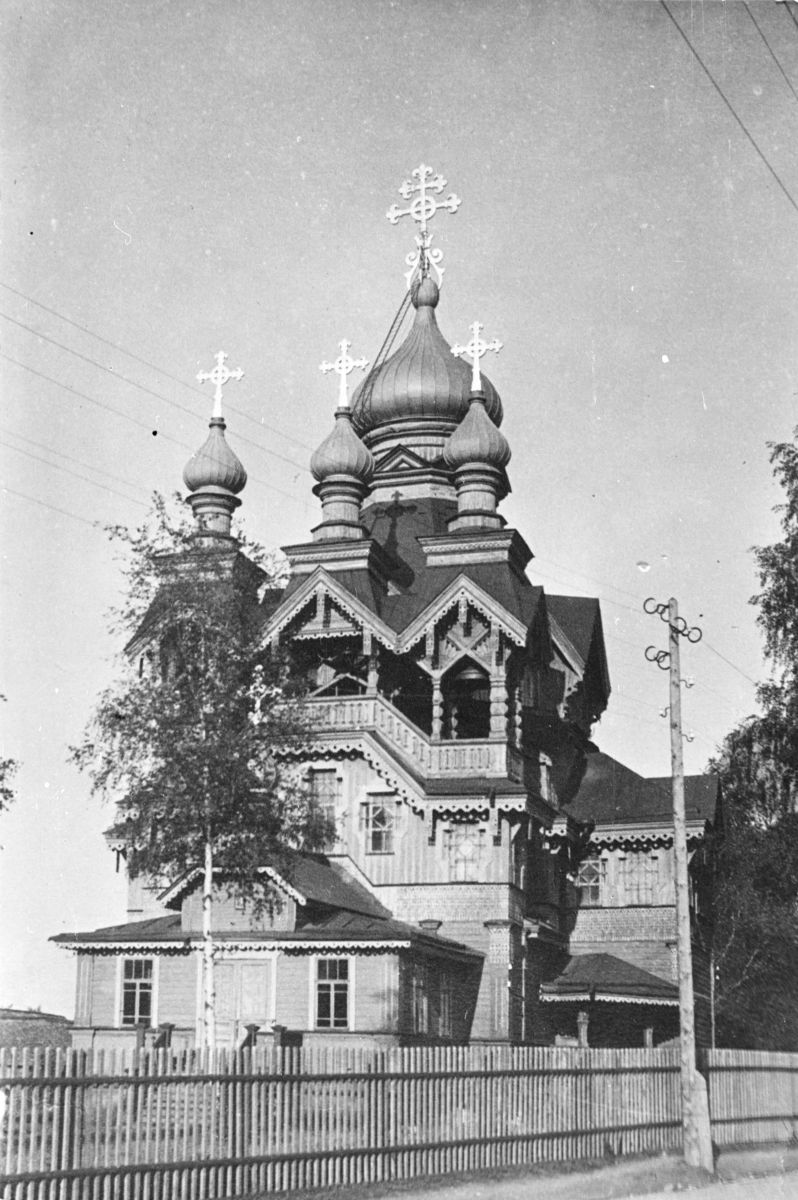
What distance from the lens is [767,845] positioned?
41.1 meters

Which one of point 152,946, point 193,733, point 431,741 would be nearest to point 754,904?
point 431,741

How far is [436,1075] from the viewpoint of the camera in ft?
64.1

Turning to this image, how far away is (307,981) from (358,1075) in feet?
42.9

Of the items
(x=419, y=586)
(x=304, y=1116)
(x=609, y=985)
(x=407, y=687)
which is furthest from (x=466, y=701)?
(x=304, y=1116)

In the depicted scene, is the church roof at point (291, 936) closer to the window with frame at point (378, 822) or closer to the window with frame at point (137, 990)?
the window with frame at point (137, 990)

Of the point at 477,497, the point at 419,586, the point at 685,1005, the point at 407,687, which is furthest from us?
the point at 477,497

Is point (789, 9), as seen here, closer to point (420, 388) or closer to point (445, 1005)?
point (445, 1005)

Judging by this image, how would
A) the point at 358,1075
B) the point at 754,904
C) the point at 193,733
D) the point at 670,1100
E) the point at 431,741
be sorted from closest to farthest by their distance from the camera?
the point at 358,1075, the point at 670,1100, the point at 193,733, the point at 431,741, the point at 754,904

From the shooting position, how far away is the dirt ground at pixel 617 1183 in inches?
722

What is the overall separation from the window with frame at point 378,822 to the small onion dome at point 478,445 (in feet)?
33.4

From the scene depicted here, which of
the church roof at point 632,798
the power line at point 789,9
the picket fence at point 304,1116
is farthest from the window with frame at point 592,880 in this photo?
the power line at point 789,9

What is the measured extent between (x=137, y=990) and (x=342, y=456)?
16322 mm

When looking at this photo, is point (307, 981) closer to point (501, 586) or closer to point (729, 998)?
point (501, 586)

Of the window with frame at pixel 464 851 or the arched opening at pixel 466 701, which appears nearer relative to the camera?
the window with frame at pixel 464 851
